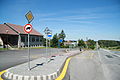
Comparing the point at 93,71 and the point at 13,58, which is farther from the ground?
the point at 13,58

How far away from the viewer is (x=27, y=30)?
6699mm

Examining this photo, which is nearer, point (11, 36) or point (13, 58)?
point (13, 58)

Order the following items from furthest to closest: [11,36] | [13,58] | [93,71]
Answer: [11,36] < [13,58] < [93,71]

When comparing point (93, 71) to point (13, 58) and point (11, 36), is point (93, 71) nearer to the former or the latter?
point (13, 58)

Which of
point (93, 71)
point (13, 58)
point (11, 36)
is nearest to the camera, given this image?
point (93, 71)

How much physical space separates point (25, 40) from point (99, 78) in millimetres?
41569

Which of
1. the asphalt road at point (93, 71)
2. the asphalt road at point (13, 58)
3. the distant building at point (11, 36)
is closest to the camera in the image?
the asphalt road at point (93, 71)

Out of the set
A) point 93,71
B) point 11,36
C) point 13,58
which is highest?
point 11,36

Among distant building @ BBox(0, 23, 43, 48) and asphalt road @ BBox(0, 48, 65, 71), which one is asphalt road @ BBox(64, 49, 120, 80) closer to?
asphalt road @ BBox(0, 48, 65, 71)

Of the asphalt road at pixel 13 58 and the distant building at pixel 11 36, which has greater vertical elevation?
the distant building at pixel 11 36

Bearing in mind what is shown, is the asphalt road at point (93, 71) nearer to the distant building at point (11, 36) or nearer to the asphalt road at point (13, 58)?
the asphalt road at point (13, 58)

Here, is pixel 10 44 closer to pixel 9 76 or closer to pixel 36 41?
pixel 36 41

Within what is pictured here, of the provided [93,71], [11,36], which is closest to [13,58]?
[93,71]

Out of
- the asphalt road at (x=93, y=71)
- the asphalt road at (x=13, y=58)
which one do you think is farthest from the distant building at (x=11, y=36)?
the asphalt road at (x=93, y=71)
